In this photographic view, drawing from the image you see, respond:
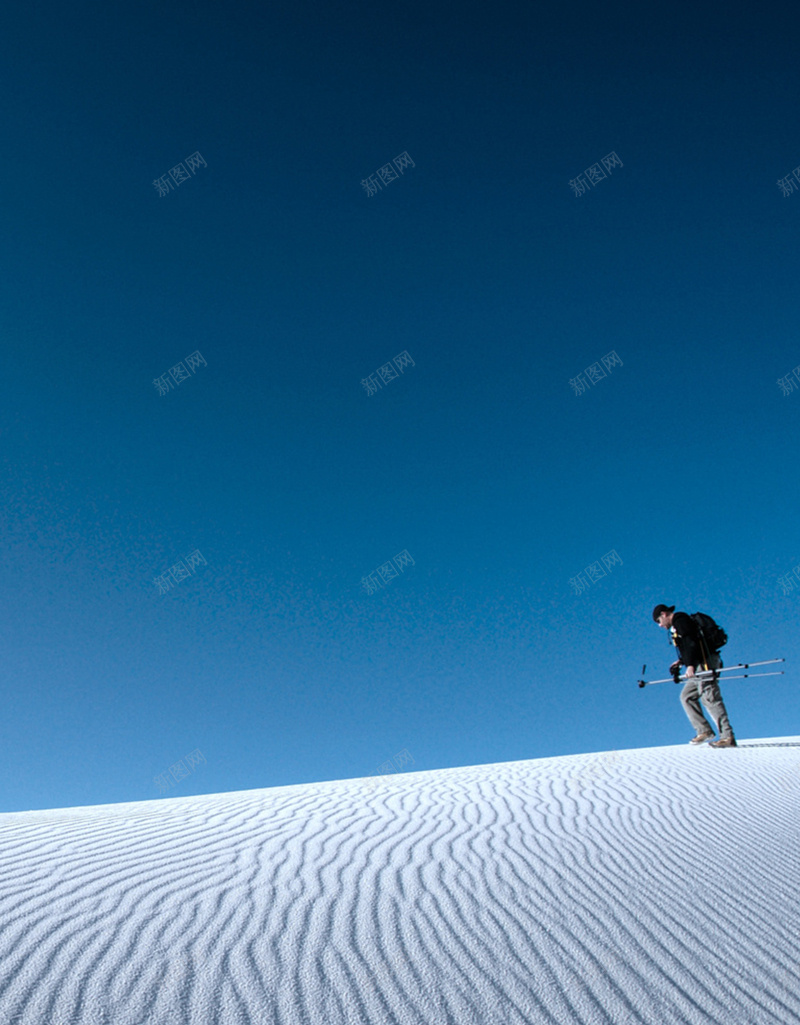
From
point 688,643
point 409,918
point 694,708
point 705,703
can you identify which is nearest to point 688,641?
point 688,643

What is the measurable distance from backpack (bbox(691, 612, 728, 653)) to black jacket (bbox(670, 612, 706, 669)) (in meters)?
0.07

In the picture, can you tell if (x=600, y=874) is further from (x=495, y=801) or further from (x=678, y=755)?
(x=678, y=755)

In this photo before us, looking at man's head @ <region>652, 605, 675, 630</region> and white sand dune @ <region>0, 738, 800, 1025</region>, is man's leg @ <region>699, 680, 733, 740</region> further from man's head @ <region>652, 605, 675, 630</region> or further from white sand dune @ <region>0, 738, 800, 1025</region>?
white sand dune @ <region>0, 738, 800, 1025</region>

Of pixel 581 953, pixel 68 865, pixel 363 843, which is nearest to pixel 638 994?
pixel 581 953

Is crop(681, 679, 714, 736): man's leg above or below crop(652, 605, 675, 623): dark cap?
below

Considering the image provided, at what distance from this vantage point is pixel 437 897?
354cm

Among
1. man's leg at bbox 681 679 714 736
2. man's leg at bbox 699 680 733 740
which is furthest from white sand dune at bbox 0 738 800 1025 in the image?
man's leg at bbox 681 679 714 736

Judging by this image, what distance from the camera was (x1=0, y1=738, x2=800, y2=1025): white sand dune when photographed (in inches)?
101

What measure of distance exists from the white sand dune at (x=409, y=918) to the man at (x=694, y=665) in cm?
336

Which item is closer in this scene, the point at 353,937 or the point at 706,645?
the point at 353,937

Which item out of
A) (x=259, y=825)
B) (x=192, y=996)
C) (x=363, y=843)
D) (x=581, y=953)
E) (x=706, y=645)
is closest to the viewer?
(x=192, y=996)

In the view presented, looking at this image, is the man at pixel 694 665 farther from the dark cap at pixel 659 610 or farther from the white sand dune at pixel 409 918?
the white sand dune at pixel 409 918

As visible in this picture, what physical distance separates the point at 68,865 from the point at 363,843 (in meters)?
1.89

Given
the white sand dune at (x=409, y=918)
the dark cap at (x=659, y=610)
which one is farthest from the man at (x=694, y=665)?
the white sand dune at (x=409, y=918)
